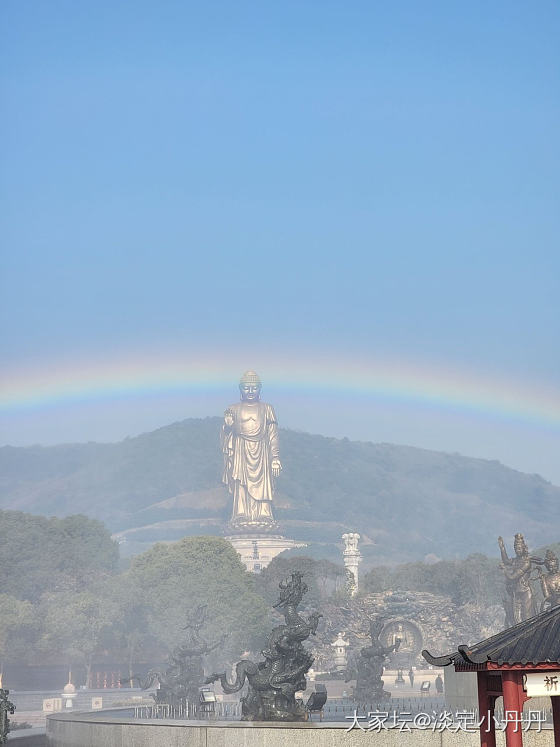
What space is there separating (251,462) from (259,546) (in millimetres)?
13702

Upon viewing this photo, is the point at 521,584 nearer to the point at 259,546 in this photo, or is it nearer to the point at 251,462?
the point at 259,546

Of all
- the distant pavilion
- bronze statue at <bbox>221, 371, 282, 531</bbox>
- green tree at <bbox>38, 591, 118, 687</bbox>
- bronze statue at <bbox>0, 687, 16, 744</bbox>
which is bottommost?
bronze statue at <bbox>0, 687, 16, 744</bbox>

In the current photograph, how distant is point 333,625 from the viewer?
107500mm

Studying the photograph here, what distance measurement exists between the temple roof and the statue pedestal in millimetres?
168708

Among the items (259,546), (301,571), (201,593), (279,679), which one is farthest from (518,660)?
(259,546)

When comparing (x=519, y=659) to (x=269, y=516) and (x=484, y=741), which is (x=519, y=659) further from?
(x=269, y=516)

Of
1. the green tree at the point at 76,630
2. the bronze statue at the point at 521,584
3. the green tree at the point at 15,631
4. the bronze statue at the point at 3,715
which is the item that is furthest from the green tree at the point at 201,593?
the bronze statue at the point at 3,715

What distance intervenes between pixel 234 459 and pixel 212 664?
312 ft

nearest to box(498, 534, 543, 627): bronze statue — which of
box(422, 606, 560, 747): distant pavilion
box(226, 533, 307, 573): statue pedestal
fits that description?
box(422, 606, 560, 747): distant pavilion

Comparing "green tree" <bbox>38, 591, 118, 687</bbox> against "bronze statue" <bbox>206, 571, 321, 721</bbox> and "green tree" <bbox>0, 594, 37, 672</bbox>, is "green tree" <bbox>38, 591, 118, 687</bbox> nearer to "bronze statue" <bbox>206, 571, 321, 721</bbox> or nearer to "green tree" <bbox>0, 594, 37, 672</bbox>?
"green tree" <bbox>0, 594, 37, 672</bbox>

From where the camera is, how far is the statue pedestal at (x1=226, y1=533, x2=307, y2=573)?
603 ft

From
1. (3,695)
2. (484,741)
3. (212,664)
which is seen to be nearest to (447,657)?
(484,741)

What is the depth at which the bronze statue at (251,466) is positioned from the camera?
188000mm

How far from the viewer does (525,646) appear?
50.6 feet
